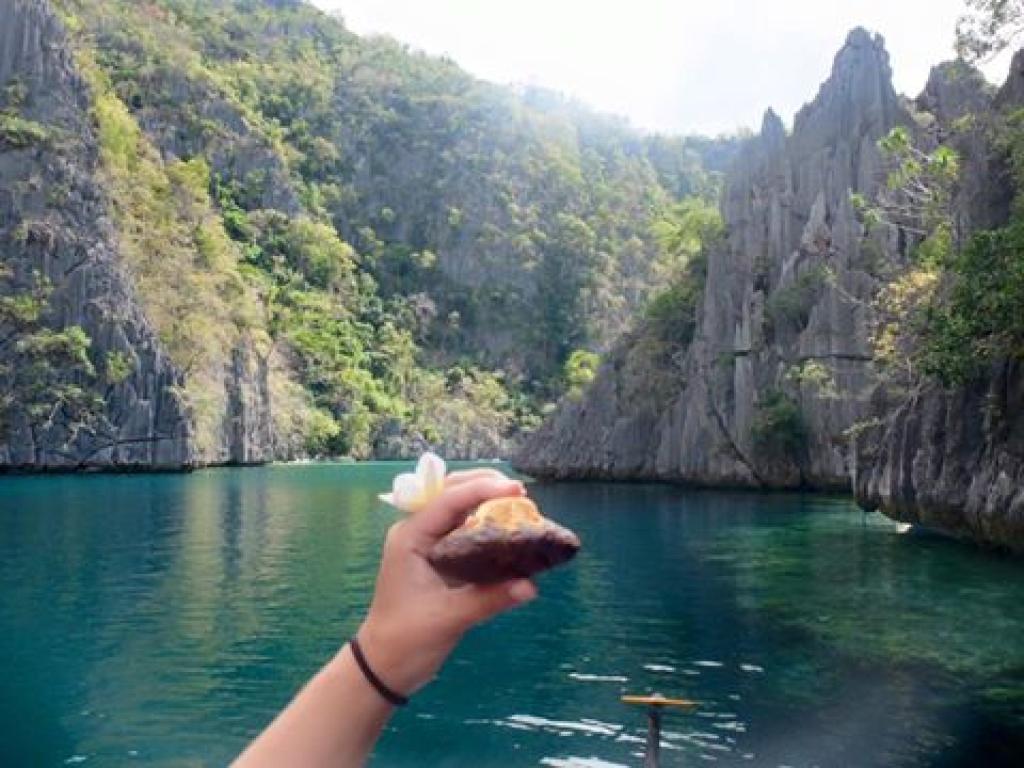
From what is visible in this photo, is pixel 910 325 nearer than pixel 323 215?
Yes

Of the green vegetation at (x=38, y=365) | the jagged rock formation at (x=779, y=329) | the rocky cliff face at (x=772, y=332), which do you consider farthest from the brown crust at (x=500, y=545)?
the green vegetation at (x=38, y=365)

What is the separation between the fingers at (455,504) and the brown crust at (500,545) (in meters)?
0.02

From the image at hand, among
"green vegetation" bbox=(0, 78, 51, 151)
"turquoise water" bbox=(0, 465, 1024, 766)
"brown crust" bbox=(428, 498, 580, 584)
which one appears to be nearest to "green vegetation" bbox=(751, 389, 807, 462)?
"turquoise water" bbox=(0, 465, 1024, 766)

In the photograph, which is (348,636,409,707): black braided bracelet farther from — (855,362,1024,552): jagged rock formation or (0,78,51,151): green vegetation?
(0,78,51,151): green vegetation

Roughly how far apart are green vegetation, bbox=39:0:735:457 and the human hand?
3287 inches

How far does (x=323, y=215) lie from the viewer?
142625mm

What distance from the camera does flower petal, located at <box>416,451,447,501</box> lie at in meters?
1.94

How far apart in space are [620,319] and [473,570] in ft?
447

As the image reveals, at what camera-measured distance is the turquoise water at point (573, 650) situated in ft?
38.3

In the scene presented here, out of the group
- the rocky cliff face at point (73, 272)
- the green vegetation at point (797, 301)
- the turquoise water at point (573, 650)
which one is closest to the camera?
the turquoise water at point (573, 650)

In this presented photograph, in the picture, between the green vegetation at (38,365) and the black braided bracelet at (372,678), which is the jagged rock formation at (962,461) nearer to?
the black braided bracelet at (372,678)

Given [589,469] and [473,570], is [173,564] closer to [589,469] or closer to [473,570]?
[473,570]

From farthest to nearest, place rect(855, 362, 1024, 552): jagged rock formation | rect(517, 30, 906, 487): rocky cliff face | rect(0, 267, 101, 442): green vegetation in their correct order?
rect(0, 267, 101, 442): green vegetation < rect(517, 30, 906, 487): rocky cliff face < rect(855, 362, 1024, 552): jagged rock formation

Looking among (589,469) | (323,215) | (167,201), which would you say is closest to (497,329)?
(323,215)
